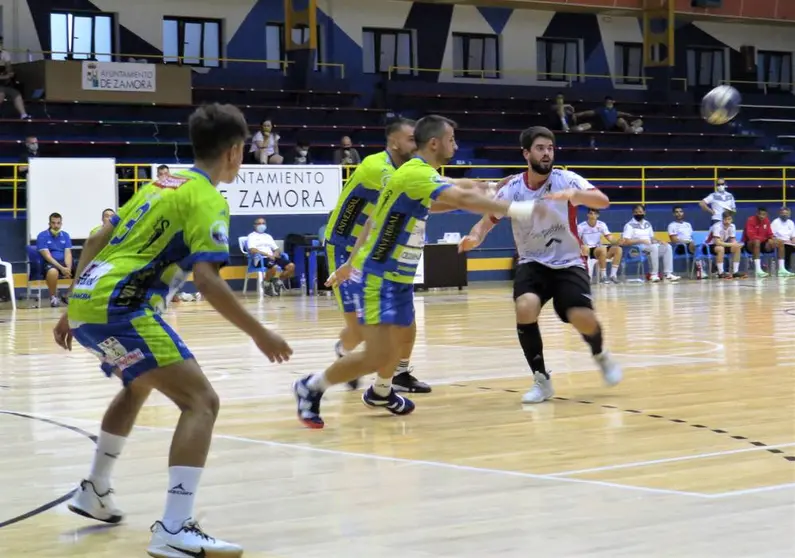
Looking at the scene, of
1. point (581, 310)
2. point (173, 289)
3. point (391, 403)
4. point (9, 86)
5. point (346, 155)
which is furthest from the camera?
point (346, 155)

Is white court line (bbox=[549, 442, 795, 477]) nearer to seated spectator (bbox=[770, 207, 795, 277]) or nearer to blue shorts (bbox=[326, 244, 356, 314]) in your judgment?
blue shorts (bbox=[326, 244, 356, 314])

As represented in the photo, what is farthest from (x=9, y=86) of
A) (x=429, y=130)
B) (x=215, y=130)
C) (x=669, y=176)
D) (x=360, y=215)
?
(x=215, y=130)

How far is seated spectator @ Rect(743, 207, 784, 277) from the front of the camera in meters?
28.5

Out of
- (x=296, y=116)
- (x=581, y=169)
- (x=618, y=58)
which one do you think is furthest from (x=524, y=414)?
(x=618, y=58)

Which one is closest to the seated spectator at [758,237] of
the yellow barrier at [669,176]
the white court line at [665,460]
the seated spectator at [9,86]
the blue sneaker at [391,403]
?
the yellow barrier at [669,176]

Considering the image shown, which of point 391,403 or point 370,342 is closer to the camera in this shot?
point 370,342

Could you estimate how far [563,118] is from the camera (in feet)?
104

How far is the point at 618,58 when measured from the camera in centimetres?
3725

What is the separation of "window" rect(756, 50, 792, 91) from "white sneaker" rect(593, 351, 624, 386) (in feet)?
105

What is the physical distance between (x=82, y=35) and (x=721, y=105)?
46.1 ft

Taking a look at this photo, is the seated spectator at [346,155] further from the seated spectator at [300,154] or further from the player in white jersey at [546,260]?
the player in white jersey at [546,260]

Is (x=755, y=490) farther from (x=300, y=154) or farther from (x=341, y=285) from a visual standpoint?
(x=300, y=154)

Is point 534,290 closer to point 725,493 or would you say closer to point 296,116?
point 725,493

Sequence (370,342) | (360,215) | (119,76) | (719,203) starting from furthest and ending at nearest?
(719,203), (119,76), (360,215), (370,342)
